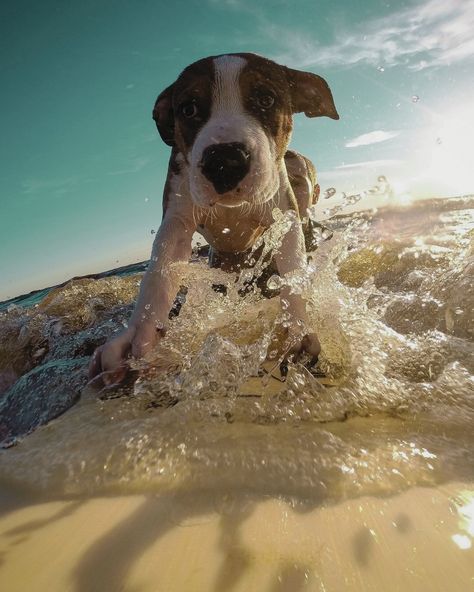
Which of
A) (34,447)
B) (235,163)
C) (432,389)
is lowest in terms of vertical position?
(432,389)

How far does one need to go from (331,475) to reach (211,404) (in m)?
0.61

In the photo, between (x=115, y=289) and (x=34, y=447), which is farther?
(x=115, y=289)

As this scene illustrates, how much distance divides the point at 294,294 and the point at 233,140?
91 centimetres

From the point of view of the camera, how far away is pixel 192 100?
257cm

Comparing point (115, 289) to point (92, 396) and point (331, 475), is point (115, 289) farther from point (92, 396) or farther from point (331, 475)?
point (331, 475)

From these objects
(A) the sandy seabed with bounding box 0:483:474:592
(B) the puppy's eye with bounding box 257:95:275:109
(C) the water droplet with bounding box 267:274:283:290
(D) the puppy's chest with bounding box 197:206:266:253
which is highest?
(B) the puppy's eye with bounding box 257:95:275:109

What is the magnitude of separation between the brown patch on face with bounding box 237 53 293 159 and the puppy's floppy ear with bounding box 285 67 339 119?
0.27 ft

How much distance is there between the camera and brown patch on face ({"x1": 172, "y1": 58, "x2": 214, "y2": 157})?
2553 mm

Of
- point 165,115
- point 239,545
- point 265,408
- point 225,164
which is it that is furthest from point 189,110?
point 239,545

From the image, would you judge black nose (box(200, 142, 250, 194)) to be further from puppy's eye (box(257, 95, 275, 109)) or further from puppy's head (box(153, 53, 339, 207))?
puppy's eye (box(257, 95, 275, 109))

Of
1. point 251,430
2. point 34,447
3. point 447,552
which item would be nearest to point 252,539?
point 447,552

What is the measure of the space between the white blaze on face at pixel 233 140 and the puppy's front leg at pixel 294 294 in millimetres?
321

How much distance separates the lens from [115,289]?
6516 millimetres

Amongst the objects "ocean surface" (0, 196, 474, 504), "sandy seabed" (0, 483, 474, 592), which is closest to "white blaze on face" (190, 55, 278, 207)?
"ocean surface" (0, 196, 474, 504)
